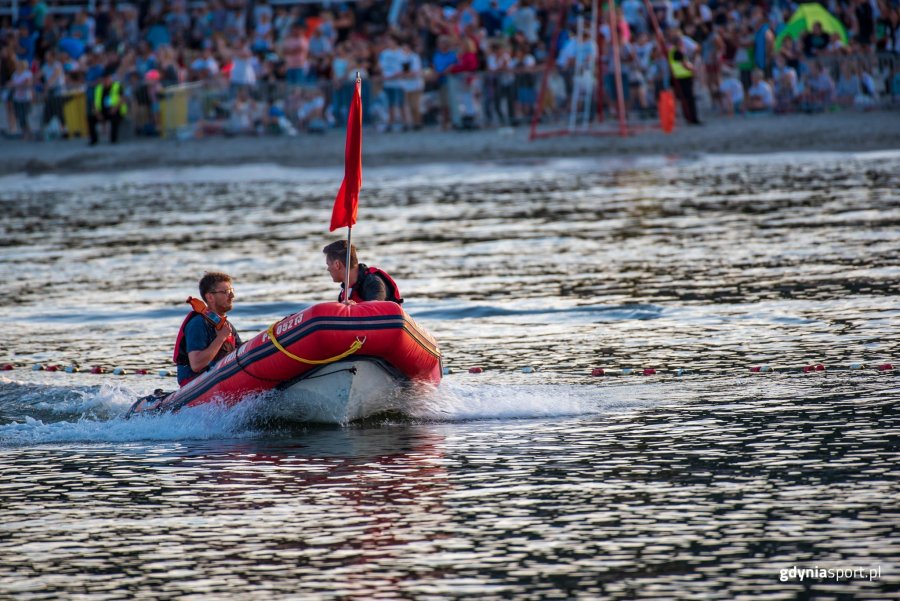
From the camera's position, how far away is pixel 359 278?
1070 cm

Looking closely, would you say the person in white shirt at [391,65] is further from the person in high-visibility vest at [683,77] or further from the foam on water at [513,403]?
the foam on water at [513,403]

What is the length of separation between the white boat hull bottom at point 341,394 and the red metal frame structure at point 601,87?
54.0ft


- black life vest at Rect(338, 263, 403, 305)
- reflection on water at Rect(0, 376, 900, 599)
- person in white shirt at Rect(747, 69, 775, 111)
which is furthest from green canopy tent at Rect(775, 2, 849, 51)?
black life vest at Rect(338, 263, 403, 305)

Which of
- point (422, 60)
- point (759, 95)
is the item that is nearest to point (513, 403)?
point (759, 95)

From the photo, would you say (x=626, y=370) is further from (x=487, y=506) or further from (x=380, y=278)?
(x=487, y=506)

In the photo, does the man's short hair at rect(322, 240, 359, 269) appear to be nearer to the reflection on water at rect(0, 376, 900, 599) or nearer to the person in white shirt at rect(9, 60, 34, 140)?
the reflection on water at rect(0, 376, 900, 599)

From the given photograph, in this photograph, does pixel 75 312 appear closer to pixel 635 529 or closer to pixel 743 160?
pixel 635 529

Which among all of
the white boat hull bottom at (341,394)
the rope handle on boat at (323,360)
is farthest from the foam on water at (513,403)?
the rope handle on boat at (323,360)

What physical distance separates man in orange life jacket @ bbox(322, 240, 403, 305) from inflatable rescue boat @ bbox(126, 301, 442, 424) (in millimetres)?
518

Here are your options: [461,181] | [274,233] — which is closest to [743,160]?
[461,181]

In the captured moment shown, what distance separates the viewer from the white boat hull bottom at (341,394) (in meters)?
10.1

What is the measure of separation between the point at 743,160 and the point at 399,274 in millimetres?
11593

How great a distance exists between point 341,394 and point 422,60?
21.6 m

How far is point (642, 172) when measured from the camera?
26156mm
